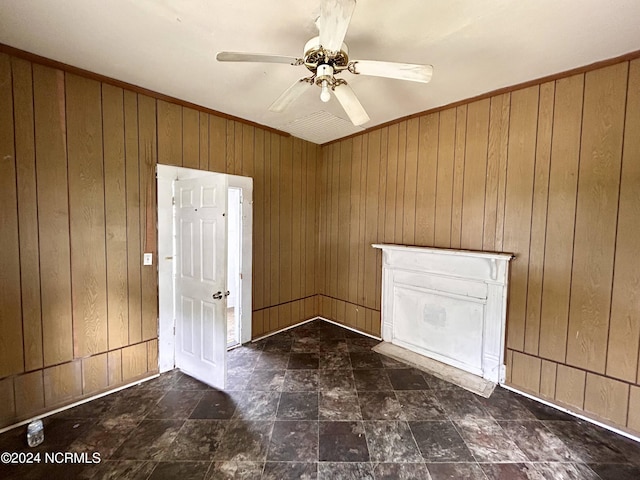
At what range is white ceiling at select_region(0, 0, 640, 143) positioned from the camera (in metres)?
1.58

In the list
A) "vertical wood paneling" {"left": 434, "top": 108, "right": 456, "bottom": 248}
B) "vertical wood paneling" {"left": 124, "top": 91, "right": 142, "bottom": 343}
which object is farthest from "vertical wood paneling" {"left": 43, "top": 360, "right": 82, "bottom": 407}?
"vertical wood paneling" {"left": 434, "top": 108, "right": 456, "bottom": 248}

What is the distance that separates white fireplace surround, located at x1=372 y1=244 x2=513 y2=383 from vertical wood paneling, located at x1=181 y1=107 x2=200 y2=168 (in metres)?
2.48

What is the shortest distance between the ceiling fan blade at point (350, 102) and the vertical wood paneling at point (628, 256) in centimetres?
202

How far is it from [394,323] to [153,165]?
130 inches

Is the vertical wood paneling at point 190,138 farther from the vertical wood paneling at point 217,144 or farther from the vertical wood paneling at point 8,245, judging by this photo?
the vertical wood paneling at point 8,245

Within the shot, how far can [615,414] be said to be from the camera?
6.88 ft

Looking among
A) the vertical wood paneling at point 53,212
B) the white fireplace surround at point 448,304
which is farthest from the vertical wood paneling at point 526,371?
the vertical wood paneling at point 53,212

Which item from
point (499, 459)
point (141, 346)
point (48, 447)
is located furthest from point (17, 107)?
point (499, 459)

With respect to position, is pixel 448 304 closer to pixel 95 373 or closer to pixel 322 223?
pixel 322 223

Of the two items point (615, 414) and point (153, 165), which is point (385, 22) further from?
point (615, 414)

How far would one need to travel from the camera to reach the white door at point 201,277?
251 cm

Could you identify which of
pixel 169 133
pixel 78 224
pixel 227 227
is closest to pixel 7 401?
pixel 78 224

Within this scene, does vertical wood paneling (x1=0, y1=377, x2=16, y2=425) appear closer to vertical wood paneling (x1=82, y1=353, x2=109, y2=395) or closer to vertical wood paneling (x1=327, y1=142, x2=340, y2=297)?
vertical wood paneling (x1=82, y1=353, x2=109, y2=395)

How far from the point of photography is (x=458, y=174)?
9.64 ft
